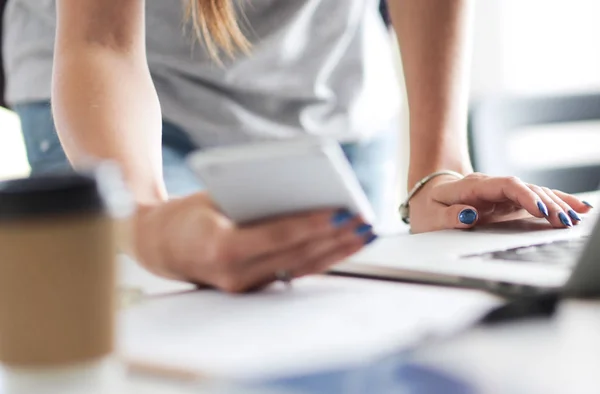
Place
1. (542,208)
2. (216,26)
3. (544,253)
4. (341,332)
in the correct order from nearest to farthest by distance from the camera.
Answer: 1. (341,332)
2. (544,253)
3. (542,208)
4. (216,26)

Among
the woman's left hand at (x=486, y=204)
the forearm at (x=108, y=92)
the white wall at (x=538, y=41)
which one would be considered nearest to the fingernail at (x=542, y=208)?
the woman's left hand at (x=486, y=204)

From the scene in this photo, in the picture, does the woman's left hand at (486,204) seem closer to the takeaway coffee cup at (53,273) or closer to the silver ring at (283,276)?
the silver ring at (283,276)

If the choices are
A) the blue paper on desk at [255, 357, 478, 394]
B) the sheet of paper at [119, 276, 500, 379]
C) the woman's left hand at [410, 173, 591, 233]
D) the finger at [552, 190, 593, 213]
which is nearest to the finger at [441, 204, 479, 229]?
the woman's left hand at [410, 173, 591, 233]

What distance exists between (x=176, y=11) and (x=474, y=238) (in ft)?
1.73

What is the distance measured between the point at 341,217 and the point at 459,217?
0.35 meters

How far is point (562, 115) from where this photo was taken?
160cm

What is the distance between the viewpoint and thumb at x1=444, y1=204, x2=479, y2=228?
86cm

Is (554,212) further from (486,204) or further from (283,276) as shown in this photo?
(283,276)

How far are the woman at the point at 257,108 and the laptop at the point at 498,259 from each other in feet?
0.14

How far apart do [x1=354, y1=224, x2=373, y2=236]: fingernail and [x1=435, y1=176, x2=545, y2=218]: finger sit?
0.33 m

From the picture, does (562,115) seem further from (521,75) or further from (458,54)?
(521,75)

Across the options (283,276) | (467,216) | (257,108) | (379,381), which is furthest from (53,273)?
(257,108)

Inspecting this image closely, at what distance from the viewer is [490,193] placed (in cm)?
87

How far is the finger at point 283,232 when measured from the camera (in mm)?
555
